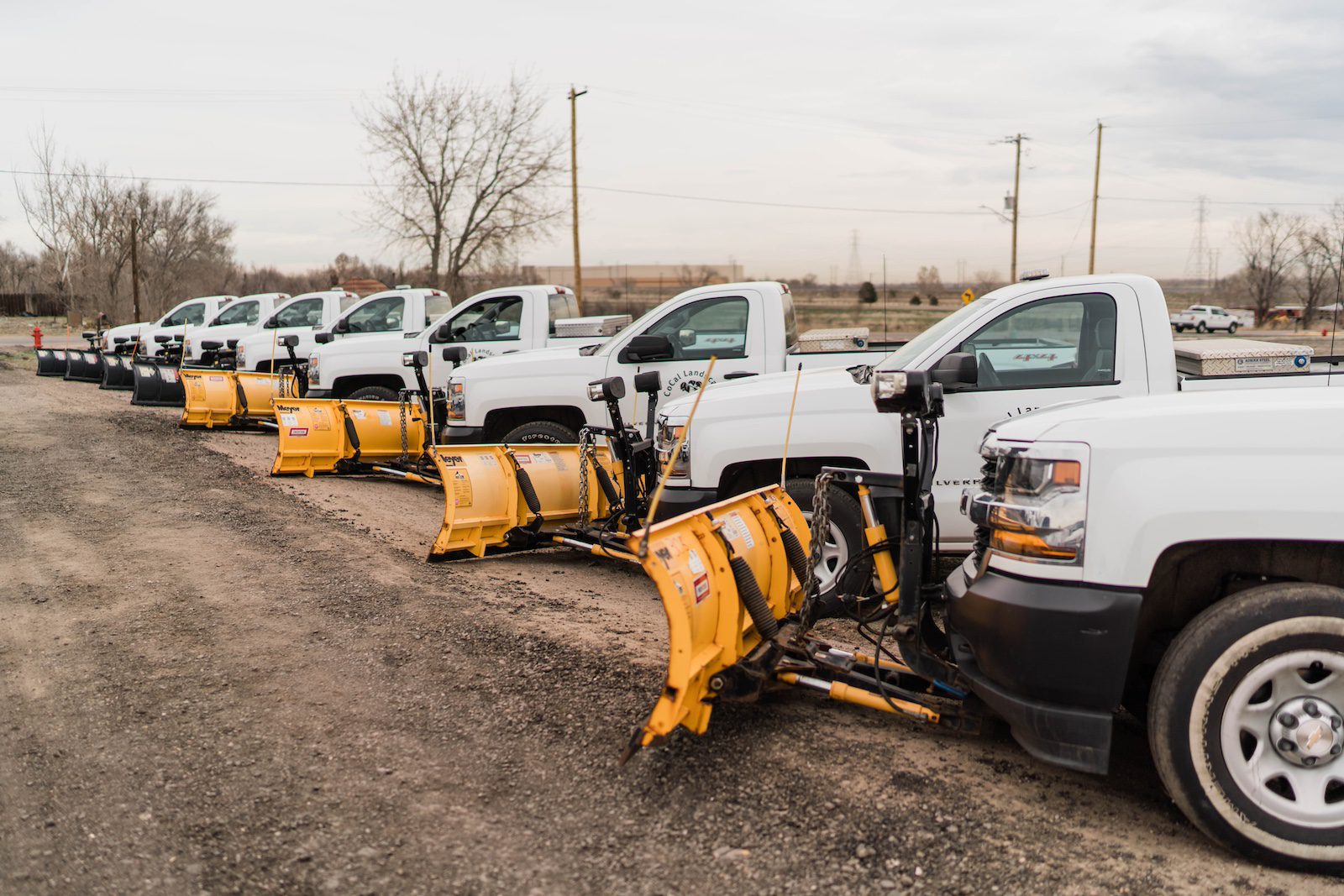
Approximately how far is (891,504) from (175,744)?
367 centimetres

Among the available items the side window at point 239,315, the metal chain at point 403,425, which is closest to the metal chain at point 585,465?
the metal chain at point 403,425

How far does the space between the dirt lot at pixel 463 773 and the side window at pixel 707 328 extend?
288cm

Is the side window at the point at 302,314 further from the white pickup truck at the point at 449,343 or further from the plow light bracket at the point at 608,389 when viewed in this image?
the plow light bracket at the point at 608,389

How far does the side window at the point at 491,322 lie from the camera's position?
13500 mm

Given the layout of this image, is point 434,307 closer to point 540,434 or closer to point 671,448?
point 540,434

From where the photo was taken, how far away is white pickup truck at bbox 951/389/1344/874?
325cm

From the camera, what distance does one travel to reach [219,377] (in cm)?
1605

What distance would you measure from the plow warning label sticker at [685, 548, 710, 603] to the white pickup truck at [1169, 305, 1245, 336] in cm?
5432

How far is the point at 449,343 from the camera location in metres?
13.5

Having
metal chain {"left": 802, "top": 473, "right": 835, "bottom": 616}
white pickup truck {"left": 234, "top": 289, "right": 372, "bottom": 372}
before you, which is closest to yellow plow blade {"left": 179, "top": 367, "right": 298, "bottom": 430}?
white pickup truck {"left": 234, "top": 289, "right": 372, "bottom": 372}

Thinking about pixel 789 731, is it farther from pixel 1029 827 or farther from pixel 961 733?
pixel 1029 827

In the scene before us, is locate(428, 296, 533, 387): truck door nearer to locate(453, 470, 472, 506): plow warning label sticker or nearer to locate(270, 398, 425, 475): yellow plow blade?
locate(270, 398, 425, 475): yellow plow blade

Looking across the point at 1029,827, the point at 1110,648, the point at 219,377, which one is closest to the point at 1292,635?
the point at 1110,648

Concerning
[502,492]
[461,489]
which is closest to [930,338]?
[502,492]
